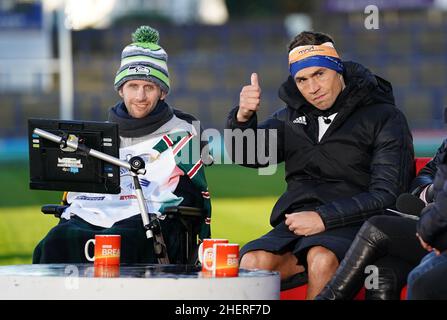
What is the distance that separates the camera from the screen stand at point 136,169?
663 cm

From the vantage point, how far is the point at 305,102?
671 cm

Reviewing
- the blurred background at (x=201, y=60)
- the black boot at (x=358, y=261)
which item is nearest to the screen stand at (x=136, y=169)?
the black boot at (x=358, y=261)

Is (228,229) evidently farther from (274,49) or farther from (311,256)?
(274,49)

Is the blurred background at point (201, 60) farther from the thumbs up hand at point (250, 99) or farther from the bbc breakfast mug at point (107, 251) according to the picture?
the bbc breakfast mug at point (107, 251)

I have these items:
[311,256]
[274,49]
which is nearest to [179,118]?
[311,256]

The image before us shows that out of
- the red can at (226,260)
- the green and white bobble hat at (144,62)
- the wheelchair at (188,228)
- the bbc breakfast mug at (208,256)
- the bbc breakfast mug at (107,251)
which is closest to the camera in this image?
the red can at (226,260)

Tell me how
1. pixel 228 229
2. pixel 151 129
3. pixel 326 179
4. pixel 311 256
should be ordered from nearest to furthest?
1. pixel 311 256
2. pixel 326 179
3. pixel 151 129
4. pixel 228 229

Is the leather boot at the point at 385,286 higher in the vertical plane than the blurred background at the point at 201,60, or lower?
lower

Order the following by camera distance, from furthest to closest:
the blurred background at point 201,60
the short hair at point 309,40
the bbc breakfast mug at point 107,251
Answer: the blurred background at point 201,60 < the short hair at point 309,40 < the bbc breakfast mug at point 107,251

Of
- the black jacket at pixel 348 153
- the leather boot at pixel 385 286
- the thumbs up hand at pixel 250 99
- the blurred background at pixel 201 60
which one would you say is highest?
the blurred background at pixel 201 60

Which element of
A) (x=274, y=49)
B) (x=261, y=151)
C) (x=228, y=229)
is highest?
(x=274, y=49)

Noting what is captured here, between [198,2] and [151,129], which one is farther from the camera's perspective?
[198,2]

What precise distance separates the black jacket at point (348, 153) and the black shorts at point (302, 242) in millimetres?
60

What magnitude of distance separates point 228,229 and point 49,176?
6270mm
